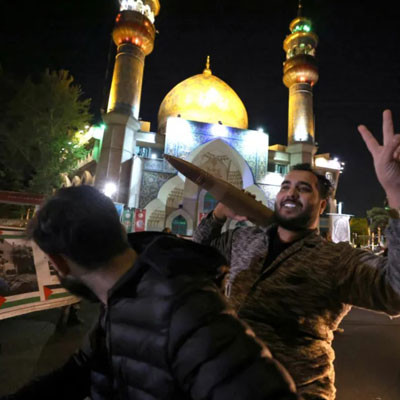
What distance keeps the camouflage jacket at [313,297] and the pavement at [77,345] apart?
2.54m

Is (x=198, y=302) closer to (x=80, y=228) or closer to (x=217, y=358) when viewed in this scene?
(x=217, y=358)

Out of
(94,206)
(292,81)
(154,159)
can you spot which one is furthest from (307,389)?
(292,81)

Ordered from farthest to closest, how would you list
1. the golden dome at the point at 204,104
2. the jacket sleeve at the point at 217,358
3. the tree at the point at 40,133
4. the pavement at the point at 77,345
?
the golden dome at the point at 204,104 → the tree at the point at 40,133 → the pavement at the point at 77,345 → the jacket sleeve at the point at 217,358

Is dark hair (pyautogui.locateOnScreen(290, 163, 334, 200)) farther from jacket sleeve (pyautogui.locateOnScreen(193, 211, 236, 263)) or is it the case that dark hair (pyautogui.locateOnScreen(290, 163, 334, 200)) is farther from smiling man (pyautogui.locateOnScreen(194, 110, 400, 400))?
jacket sleeve (pyautogui.locateOnScreen(193, 211, 236, 263))

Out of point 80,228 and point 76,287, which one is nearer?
point 80,228

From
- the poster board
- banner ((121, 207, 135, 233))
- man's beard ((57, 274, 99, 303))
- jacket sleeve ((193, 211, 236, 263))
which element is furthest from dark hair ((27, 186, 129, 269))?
banner ((121, 207, 135, 233))

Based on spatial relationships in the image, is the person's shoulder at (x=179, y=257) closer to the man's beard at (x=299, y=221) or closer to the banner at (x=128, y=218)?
the man's beard at (x=299, y=221)

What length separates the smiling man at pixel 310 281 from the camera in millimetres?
1435

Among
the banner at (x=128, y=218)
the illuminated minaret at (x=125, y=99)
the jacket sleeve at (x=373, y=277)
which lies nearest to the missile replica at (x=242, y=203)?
the jacket sleeve at (x=373, y=277)

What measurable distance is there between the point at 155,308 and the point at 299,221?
4.49 ft

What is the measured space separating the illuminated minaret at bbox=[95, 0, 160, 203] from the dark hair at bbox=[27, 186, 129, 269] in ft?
65.0

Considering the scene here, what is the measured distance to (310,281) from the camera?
167cm

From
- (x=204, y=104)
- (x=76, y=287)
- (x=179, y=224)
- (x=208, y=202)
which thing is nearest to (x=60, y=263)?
(x=76, y=287)

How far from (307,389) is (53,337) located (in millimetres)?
4583
